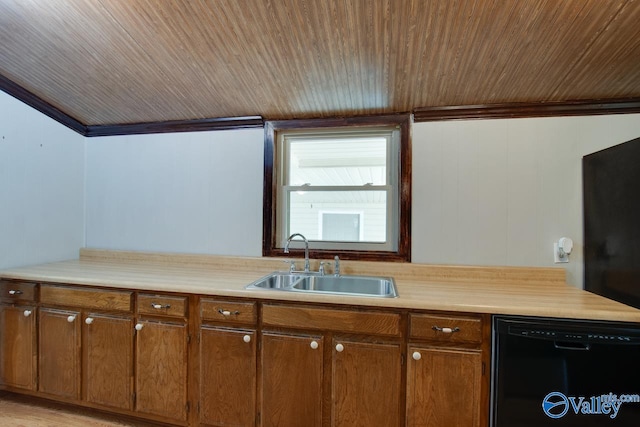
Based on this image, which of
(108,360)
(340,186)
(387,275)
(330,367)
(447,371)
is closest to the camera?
(447,371)

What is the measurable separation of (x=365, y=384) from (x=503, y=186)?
157 centimetres

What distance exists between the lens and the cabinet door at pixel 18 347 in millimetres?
1852

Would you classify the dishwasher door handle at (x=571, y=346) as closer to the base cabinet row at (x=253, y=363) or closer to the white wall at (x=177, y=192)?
the base cabinet row at (x=253, y=363)

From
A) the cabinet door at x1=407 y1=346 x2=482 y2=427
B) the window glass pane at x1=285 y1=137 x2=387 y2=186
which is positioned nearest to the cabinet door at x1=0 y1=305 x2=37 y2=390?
the window glass pane at x1=285 y1=137 x2=387 y2=186

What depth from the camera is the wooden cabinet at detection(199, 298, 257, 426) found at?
156 cm

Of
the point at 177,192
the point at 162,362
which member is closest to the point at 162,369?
the point at 162,362

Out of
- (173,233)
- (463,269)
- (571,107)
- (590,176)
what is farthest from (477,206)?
(173,233)

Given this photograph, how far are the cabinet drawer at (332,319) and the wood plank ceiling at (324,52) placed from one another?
142 centimetres

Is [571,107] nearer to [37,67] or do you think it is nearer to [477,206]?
[477,206]

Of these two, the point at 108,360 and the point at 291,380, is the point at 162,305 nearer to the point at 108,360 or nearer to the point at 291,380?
the point at 108,360

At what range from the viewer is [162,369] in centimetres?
167

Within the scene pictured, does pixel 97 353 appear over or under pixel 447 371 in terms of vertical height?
under

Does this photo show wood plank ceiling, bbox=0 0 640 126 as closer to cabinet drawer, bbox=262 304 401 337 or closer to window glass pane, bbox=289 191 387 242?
window glass pane, bbox=289 191 387 242

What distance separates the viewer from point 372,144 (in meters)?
2.22
